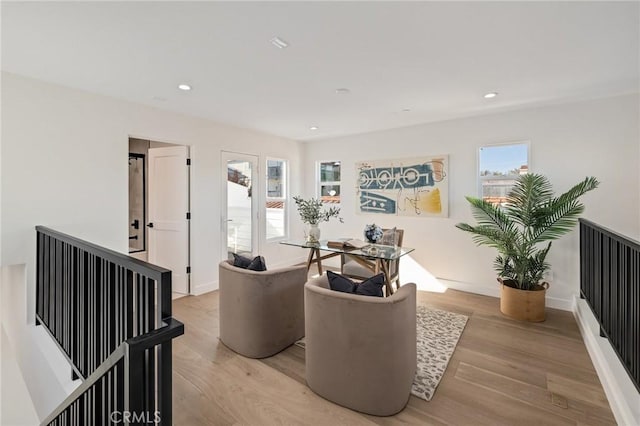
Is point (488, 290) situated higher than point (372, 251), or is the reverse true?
point (372, 251)

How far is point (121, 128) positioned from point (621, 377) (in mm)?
4972

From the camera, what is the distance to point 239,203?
4.87 m

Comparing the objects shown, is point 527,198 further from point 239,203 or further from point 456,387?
point 239,203

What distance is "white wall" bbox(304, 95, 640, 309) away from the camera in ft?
10.8

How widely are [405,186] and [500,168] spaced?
1.32 m

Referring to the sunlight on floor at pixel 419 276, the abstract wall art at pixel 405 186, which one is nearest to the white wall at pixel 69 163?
the abstract wall art at pixel 405 186

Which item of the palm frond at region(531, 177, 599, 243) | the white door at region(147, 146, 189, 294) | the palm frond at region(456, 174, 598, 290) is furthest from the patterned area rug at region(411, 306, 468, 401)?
the white door at region(147, 146, 189, 294)

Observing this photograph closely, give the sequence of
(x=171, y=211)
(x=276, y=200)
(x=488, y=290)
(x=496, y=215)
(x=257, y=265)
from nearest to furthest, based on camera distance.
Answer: (x=257, y=265)
(x=496, y=215)
(x=488, y=290)
(x=171, y=211)
(x=276, y=200)

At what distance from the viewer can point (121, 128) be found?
339cm

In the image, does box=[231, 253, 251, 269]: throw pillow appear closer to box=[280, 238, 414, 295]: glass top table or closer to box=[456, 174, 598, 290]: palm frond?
box=[280, 238, 414, 295]: glass top table

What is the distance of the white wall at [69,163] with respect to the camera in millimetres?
2689

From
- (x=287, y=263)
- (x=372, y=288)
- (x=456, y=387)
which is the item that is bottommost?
(x=456, y=387)

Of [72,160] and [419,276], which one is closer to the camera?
[72,160]

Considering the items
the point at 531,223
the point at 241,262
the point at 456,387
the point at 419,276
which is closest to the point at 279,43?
the point at 241,262
